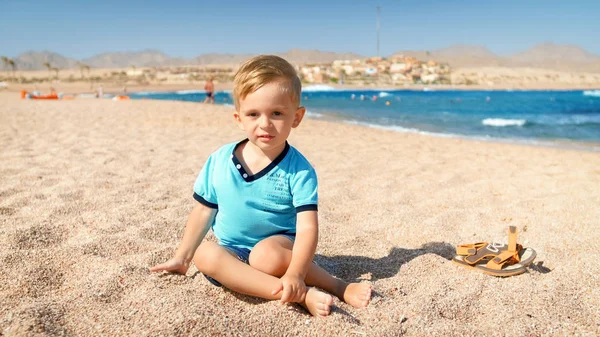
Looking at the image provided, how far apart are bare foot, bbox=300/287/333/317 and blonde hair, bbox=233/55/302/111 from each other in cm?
82

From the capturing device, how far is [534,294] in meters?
2.00

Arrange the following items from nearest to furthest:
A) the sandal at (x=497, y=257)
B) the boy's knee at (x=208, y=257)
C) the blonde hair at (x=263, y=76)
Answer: the blonde hair at (x=263, y=76) < the boy's knee at (x=208, y=257) < the sandal at (x=497, y=257)

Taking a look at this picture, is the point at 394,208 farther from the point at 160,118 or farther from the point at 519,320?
the point at 160,118

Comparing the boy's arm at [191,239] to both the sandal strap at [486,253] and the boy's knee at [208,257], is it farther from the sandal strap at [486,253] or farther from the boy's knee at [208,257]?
the sandal strap at [486,253]

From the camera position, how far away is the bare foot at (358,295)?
188cm

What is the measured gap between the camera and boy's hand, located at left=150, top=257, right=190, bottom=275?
82.7 inches

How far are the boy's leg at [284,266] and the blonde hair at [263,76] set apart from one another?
25.2 inches

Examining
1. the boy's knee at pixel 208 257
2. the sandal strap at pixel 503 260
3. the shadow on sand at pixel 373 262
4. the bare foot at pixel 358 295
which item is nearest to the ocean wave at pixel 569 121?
the shadow on sand at pixel 373 262

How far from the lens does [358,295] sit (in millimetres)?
1908

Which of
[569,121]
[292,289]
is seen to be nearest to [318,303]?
[292,289]

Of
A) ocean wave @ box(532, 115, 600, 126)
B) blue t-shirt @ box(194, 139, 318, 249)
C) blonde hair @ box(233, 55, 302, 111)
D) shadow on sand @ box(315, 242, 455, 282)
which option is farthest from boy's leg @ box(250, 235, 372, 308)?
ocean wave @ box(532, 115, 600, 126)

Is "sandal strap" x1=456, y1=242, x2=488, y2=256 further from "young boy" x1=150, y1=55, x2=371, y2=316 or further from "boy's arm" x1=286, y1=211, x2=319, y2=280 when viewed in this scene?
"boy's arm" x1=286, y1=211, x2=319, y2=280

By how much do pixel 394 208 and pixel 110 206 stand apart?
218 centimetres

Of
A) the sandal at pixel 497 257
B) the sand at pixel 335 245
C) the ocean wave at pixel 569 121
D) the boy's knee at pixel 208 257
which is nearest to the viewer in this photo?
the sand at pixel 335 245
